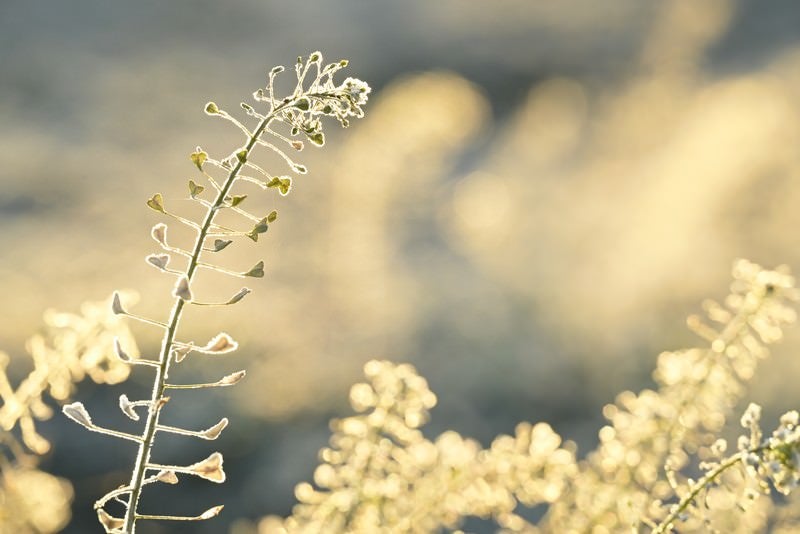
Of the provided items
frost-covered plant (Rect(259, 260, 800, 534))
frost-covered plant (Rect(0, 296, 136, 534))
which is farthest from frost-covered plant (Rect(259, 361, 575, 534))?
frost-covered plant (Rect(0, 296, 136, 534))

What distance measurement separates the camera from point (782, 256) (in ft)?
9.75

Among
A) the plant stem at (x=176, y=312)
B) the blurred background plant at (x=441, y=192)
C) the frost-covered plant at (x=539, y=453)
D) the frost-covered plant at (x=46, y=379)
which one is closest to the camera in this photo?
the plant stem at (x=176, y=312)

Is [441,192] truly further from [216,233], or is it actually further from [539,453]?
[216,233]

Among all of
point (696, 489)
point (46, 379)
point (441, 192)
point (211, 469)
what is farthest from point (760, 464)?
point (441, 192)

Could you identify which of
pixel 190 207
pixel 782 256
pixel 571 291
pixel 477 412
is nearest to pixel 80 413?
pixel 477 412

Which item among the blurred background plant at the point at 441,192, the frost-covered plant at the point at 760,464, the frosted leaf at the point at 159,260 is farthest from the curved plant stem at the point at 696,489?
the blurred background plant at the point at 441,192

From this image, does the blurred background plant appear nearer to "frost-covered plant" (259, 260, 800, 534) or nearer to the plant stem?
"frost-covered plant" (259, 260, 800, 534)

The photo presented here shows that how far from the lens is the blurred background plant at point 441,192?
2.24m

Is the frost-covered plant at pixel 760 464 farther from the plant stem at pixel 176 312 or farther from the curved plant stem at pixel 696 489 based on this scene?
the plant stem at pixel 176 312

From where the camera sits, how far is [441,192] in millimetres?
3199

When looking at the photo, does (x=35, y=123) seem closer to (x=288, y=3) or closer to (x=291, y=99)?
(x=288, y=3)

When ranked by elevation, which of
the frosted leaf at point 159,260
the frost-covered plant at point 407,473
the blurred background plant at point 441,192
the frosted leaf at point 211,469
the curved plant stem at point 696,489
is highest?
the blurred background plant at point 441,192

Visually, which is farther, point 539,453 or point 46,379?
point 539,453

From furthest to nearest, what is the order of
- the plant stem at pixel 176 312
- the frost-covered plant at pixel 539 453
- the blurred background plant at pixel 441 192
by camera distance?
1. the blurred background plant at pixel 441 192
2. the frost-covered plant at pixel 539 453
3. the plant stem at pixel 176 312
